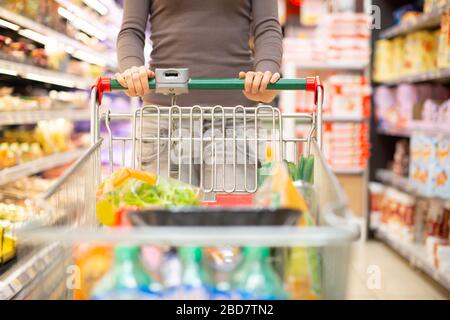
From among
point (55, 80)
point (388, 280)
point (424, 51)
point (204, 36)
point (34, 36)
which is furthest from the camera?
point (55, 80)

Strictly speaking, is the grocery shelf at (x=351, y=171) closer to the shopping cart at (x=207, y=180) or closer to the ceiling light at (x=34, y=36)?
the ceiling light at (x=34, y=36)

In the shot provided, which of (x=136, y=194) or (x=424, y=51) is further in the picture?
(x=424, y=51)

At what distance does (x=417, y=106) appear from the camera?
14.3 feet

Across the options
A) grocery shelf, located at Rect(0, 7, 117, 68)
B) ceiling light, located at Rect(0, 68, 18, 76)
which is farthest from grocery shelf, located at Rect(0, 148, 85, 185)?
grocery shelf, located at Rect(0, 7, 117, 68)

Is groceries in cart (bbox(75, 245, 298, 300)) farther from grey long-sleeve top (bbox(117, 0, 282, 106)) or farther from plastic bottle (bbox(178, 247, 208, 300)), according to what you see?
grey long-sleeve top (bbox(117, 0, 282, 106))

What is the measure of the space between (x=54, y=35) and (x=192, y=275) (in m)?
3.58

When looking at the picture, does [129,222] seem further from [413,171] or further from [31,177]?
[31,177]

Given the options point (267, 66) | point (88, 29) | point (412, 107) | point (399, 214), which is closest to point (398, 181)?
point (399, 214)

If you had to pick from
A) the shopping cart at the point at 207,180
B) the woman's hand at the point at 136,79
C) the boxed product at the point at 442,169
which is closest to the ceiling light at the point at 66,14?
the boxed product at the point at 442,169

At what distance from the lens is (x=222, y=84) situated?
1.72 m

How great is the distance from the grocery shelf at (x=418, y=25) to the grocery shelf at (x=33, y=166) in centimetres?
242

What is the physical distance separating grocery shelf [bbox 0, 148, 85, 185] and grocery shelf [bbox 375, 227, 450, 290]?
2265mm

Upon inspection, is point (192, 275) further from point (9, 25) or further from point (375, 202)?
point (375, 202)

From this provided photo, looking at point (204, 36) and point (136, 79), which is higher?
point (204, 36)
